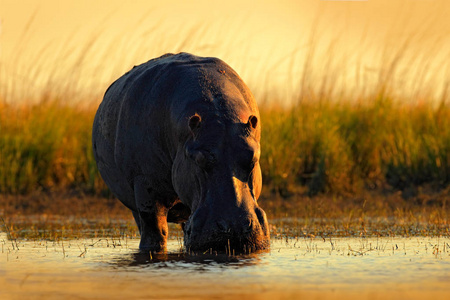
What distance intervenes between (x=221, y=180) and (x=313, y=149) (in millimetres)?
5798

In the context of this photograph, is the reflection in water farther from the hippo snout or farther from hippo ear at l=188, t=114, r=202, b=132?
hippo ear at l=188, t=114, r=202, b=132

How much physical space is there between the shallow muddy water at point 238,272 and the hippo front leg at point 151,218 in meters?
0.12

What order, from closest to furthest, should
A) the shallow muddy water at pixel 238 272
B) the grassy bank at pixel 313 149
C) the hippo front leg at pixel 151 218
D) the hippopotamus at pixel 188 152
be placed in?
1. the shallow muddy water at pixel 238 272
2. the hippopotamus at pixel 188 152
3. the hippo front leg at pixel 151 218
4. the grassy bank at pixel 313 149

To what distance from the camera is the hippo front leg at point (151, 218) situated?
5832 mm

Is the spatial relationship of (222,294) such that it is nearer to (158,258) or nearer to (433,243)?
(158,258)

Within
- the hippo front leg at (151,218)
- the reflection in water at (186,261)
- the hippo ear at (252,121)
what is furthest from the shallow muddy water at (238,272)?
the hippo ear at (252,121)

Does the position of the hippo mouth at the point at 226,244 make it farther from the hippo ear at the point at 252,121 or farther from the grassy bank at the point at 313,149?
the grassy bank at the point at 313,149

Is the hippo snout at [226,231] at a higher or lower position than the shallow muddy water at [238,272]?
higher

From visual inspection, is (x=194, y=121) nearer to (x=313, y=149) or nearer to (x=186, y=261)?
(x=186, y=261)

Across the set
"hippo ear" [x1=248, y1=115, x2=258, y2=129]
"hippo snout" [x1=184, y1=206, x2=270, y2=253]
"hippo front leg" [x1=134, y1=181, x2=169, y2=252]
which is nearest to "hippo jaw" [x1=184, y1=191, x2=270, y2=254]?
"hippo snout" [x1=184, y1=206, x2=270, y2=253]

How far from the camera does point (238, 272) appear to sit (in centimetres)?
452

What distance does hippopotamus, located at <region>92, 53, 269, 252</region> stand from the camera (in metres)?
4.94

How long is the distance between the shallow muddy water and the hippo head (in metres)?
0.13

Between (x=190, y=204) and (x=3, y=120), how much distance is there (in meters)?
6.73
